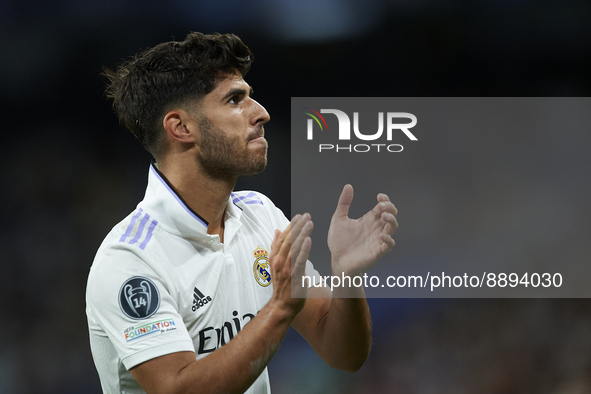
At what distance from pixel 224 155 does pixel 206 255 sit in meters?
0.34

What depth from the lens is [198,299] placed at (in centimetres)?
149

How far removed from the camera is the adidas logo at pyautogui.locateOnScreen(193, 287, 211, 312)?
1.48 m

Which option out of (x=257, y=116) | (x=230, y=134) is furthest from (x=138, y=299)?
(x=257, y=116)

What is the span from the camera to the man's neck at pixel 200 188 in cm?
162

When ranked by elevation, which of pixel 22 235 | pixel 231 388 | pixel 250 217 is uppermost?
pixel 22 235

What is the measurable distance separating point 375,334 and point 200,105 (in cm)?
193

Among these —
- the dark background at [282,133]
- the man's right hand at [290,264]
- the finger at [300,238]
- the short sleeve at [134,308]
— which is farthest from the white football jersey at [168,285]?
the dark background at [282,133]

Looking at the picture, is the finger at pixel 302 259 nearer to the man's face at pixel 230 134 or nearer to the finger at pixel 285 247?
the finger at pixel 285 247

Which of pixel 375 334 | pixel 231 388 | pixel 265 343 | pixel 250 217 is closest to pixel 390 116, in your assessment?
pixel 250 217

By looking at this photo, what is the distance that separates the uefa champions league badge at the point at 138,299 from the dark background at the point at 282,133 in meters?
1.57

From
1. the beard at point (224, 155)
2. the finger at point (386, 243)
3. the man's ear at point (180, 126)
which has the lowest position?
the finger at point (386, 243)

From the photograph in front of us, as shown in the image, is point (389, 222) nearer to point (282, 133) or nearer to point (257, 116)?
point (257, 116)

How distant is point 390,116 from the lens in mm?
1879

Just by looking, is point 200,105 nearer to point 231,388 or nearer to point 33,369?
point 231,388
